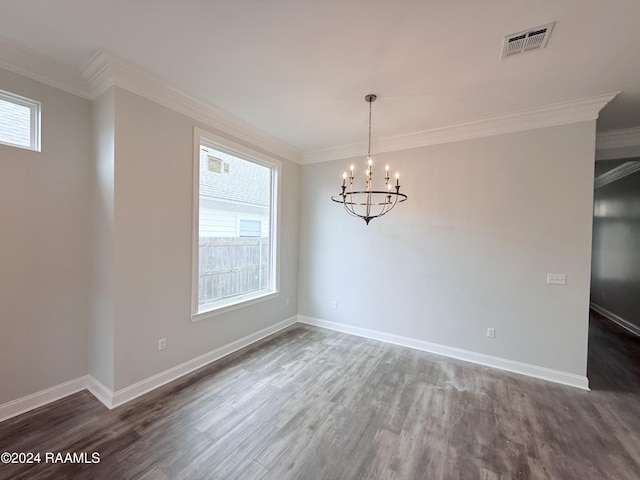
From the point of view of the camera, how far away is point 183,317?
9.43 feet

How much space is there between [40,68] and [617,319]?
30.0 ft

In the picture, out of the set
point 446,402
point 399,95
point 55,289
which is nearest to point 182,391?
point 55,289

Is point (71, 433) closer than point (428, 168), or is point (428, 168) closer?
point (71, 433)

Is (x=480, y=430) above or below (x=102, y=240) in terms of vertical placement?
below

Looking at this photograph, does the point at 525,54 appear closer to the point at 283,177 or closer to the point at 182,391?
the point at 283,177

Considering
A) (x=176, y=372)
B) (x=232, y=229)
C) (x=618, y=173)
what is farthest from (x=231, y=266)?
(x=618, y=173)

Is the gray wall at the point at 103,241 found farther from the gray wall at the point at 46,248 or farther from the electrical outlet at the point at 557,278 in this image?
the electrical outlet at the point at 557,278

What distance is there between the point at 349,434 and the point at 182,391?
1684 millimetres

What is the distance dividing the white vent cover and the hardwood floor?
304 centimetres

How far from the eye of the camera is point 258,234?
4047mm

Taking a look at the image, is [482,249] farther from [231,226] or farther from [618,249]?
[618,249]

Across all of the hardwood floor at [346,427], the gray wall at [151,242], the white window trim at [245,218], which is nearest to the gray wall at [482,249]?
the hardwood floor at [346,427]

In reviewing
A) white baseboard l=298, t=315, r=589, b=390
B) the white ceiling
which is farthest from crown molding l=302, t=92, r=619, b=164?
white baseboard l=298, t=315, r=589, b=390

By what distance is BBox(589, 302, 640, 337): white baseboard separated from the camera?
4.45 metres
